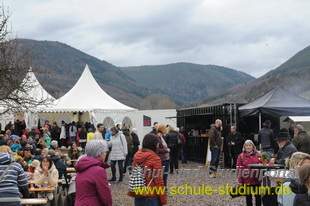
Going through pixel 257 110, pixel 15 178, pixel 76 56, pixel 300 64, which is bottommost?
pixel 15 178

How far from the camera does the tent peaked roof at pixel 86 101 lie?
76.7 ft

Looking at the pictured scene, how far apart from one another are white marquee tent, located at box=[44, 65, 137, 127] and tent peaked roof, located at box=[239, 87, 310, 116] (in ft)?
32.8

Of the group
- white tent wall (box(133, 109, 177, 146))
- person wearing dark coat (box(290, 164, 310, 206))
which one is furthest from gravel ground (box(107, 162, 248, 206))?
white tent wall (box(133, 109, 177, 146))

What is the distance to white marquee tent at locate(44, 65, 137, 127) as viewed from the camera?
76.1 ft

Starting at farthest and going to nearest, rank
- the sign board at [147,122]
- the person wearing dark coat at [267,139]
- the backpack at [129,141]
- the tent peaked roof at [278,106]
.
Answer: the sign board at [147,122] < the backpack at [129,141] < the tent peaked roof at [278,106] < the person wearing dark coat at [267,139]

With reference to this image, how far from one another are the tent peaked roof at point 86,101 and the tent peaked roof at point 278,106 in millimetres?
10404

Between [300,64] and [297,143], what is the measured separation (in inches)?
3786

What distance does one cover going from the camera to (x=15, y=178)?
5.05 metres

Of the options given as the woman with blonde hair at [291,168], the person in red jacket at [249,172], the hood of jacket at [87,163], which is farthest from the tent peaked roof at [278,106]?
the hood of jacket at [87,163]

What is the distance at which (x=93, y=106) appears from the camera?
78.0 feet

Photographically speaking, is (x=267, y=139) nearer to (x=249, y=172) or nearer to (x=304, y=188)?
(x=249, y=172)

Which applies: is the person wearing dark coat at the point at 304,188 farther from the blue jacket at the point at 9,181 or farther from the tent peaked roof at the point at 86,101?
the tent peaked roof at the point at 86,101

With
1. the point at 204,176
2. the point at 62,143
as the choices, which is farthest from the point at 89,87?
the point at 204,176

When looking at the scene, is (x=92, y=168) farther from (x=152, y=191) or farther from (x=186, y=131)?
(x=186, y=131)
